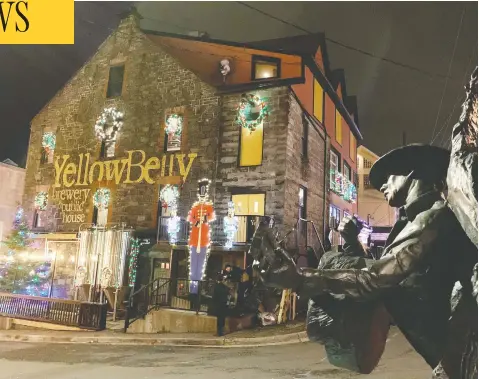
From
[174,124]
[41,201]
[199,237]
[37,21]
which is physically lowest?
[199,237]

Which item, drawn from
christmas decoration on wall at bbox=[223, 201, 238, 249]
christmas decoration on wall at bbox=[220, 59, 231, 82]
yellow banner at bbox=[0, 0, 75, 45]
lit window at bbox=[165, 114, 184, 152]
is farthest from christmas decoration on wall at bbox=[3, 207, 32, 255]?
yellow banner at bbox=[0, 0, 75, 45]

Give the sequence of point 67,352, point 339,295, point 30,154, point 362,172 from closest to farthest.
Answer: point 339,295, point 67,352, point 30,154, point 362,172

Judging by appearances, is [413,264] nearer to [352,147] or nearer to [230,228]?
[230,228]

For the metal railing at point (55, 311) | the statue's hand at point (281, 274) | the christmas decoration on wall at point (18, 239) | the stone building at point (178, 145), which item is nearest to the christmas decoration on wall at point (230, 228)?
the stone building at point (178, 145)

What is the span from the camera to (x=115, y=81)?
70.7ft

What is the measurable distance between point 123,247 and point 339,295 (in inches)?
674

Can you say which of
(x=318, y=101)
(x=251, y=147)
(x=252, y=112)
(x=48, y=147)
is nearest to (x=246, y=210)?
(x=251, y=147)

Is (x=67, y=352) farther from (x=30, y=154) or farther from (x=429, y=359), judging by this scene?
(x=30, y=154)

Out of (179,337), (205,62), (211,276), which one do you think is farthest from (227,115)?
(179,337)

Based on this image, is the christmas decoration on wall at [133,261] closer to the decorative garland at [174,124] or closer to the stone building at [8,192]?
the decorative garland at [174,124]

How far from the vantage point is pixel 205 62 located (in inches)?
793

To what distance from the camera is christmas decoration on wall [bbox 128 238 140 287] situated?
59.6 feet

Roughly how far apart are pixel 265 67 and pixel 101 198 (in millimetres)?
10077

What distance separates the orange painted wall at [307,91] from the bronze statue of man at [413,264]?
16.1m
